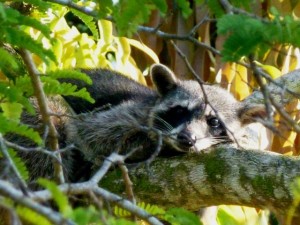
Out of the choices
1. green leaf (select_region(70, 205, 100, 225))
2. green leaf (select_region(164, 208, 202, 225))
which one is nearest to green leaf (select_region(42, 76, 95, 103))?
green leaf (select_region(164, 208, 202, 225))

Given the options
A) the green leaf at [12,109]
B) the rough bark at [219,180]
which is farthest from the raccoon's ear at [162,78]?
the green leaf at [12,109]

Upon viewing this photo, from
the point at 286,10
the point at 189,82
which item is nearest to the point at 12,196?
the point at 189,82

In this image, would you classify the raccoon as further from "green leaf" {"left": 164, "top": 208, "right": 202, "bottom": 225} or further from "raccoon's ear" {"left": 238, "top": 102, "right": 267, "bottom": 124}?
"green leaf" {"left": 164, "top": 208, "right": 202, "bottom": 225}

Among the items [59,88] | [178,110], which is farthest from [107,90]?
[59,88]

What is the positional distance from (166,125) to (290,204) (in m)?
1.87

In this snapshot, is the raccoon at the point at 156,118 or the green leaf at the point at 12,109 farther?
the raccoon at the point at 156,118

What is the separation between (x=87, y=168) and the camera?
17.8 feet

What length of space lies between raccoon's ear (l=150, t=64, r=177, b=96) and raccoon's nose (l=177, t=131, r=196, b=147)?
0.80 m

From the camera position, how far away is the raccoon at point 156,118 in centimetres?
562

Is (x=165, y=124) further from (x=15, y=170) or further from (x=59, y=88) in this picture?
(x=15, y=170)

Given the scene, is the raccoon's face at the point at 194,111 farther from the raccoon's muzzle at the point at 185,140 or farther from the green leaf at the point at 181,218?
the green leaf at the point at 181,218

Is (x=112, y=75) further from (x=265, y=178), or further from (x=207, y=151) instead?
(x=265, y=178)

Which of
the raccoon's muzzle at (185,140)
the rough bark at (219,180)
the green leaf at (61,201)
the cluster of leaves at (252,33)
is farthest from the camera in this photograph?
the raccoon's muzzle at (185,140)

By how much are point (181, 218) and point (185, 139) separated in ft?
6.28
